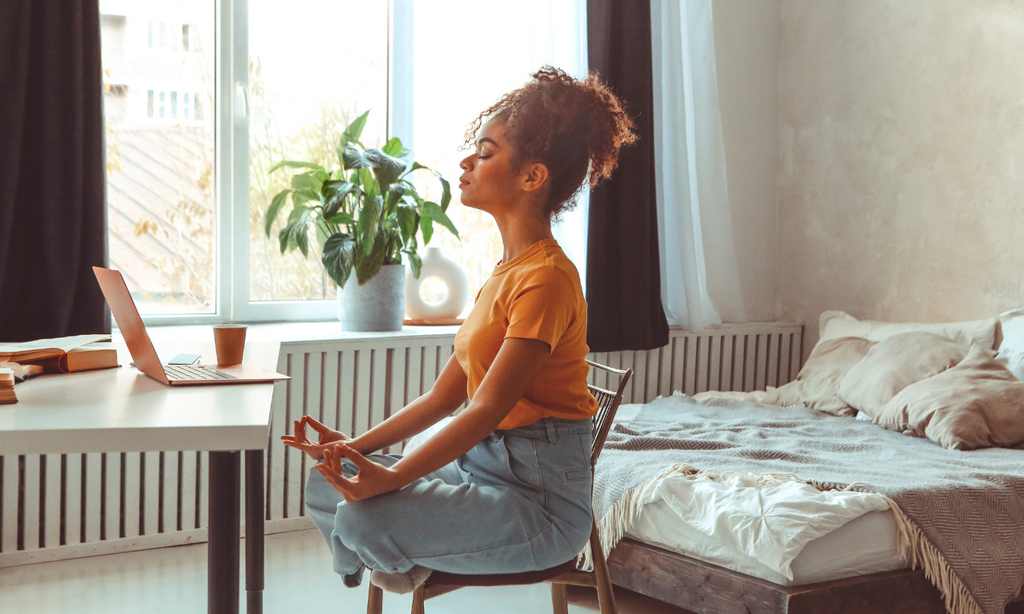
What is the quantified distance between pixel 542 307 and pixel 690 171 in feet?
8.02

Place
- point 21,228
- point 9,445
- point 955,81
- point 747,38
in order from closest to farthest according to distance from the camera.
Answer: point 9,445, point 21,228, point 955,81, point 747,38

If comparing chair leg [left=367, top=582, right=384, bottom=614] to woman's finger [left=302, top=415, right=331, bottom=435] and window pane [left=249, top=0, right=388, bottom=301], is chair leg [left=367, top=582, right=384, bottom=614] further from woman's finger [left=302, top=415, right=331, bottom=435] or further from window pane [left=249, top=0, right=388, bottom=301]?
window pane [left=249, top=0, right=388, bottom=301]

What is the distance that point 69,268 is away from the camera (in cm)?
239

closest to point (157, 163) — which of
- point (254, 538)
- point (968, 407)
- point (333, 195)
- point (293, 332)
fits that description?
point (333, 195)

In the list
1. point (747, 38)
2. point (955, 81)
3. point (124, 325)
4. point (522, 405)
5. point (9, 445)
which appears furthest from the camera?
point (747, 38)

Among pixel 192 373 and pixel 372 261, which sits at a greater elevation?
pixel 372 261

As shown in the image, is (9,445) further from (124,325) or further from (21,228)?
(21,228)

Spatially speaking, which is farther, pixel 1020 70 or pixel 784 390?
pixel 784 390

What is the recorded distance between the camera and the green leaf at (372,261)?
2.73m

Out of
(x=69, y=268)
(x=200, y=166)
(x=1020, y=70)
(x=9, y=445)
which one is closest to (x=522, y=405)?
(x=9, y=445)

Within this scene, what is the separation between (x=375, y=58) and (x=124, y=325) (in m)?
1.95

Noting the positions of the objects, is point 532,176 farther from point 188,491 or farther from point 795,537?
point 188,491

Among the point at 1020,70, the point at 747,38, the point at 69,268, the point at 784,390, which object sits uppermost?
the point at 747,38

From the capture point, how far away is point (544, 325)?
120 centimetres
